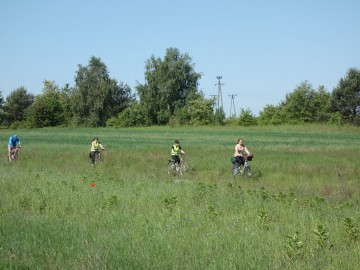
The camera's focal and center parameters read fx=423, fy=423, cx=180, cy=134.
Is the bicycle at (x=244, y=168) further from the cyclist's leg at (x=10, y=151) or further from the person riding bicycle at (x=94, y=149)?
the cyclist's leg at (x=10, y=151)

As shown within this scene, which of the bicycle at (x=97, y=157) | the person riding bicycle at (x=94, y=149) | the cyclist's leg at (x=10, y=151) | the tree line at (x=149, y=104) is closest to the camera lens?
the person riding bicycle at (x=94, y=149)

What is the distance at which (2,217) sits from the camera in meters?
7.66

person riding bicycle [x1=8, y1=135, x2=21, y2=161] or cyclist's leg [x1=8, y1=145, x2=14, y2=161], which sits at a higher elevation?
person riding bicycle [x1=8, y1=135, x2=21, y2=161]

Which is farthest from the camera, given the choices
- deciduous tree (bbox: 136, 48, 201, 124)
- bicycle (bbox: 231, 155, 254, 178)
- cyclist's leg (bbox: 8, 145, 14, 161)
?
deciduous tree (bbox: 136, 48, 201, 124)

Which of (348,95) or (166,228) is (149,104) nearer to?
(348,95)

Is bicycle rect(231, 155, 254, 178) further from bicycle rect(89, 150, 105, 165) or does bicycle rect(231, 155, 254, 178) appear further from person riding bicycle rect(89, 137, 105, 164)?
bicycle rect(89, 150, 105, 165)

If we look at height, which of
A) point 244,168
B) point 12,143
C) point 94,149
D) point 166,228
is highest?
point 12,143

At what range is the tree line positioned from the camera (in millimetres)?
73500

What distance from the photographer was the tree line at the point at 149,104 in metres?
73.5

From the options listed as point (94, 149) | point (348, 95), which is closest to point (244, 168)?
point (94, 149)

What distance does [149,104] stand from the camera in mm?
82750

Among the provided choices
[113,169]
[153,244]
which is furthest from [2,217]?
[113,169]

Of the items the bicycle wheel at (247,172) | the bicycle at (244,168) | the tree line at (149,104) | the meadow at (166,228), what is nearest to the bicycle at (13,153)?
the meadow at (166,228)

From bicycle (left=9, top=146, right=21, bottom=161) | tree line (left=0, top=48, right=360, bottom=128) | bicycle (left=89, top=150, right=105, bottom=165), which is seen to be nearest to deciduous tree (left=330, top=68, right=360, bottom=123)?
tree line (left=0, top=48, right=360, bottom=128)
